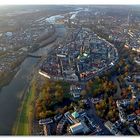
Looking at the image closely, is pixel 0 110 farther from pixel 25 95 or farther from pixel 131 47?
pixel 131 47

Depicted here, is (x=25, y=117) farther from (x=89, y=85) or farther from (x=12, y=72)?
(x=12, y=72)

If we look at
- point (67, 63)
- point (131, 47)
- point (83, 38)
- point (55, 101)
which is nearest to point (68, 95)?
point (55, 101)

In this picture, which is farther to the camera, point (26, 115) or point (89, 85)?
point (89, 85)

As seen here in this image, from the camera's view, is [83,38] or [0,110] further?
[83,38]

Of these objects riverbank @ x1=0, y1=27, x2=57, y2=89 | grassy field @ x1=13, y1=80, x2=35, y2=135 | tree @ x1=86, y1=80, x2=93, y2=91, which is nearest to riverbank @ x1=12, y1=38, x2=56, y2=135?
grassy field @ x1=13, y1=80, x2=35, y2=135

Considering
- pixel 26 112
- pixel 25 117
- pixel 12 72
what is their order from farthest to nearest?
pixel 12 72 → pixel 26 112 → pixel 25 117

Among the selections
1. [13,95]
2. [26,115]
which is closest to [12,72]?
[13,95]

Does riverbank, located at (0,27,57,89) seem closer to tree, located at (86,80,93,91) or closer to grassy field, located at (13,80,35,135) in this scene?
grassy field, located at (13,80,35,135)
